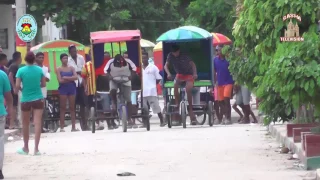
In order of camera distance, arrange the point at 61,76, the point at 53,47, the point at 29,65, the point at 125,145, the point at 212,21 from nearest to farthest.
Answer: the point at 29,65 → the point at 125,145 → the point at 61,76 → the point at 53,47 → the point at 212,21

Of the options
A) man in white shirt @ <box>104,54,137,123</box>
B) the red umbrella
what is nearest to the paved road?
man in white shirt @ <box>104,54,137,123</box>

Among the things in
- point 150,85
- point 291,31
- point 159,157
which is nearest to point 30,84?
point 159,157

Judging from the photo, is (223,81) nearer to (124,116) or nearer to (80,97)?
(80,97)

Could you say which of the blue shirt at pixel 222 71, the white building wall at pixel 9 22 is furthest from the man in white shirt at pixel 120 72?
the white building wall at pixel 9 22

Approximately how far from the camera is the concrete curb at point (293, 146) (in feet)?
39.8

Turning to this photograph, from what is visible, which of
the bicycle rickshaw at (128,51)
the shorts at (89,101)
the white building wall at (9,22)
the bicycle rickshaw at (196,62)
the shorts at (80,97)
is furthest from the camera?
the white building wall at (9,22)

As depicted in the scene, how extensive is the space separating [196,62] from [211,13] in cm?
793

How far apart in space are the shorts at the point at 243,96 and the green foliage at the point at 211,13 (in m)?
6.95

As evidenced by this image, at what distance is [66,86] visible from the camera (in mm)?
22516

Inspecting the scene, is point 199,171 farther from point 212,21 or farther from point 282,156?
point 212,21

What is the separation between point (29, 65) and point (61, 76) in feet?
21.6

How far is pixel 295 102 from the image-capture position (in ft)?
39.4

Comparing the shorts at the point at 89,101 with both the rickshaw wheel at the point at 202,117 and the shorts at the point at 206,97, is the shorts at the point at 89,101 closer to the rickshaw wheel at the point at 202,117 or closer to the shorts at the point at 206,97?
the rickshaw wheel at the point at 202,117

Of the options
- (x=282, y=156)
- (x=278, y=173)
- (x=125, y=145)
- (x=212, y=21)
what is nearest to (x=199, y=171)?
(x=278, y=173)
